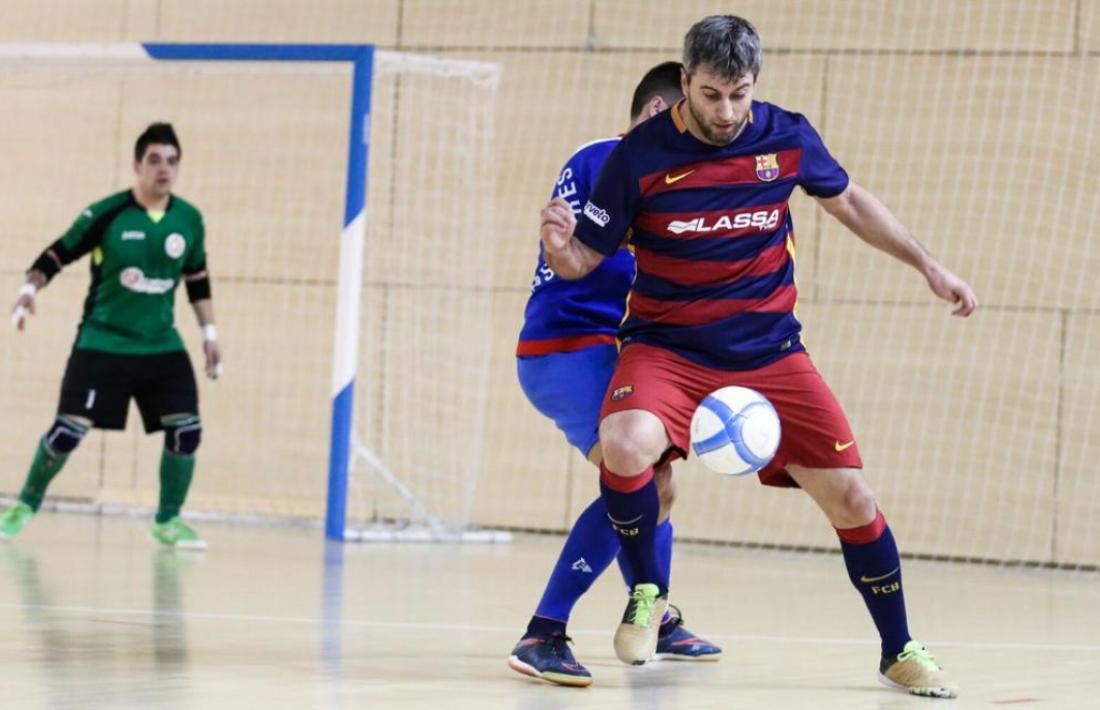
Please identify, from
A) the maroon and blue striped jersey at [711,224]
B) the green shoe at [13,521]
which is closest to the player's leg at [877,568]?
the maroon and blue striped jersey at [711,224]

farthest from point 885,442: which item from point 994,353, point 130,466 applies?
point 130,466

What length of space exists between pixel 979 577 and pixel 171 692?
5.64 m

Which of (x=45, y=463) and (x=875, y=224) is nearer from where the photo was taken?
(x=875, y=224)

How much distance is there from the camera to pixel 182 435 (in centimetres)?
912

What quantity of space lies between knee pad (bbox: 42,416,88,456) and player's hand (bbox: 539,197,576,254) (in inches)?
191

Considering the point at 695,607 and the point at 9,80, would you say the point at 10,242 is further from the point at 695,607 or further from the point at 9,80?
the point at 695,607

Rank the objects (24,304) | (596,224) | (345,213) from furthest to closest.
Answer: (345,213) < (24,304) < (596,224)

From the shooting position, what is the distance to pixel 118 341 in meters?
9.03

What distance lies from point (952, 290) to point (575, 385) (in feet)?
3.75

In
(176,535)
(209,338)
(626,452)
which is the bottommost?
(176,535)

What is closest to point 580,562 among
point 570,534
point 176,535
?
point 570,534

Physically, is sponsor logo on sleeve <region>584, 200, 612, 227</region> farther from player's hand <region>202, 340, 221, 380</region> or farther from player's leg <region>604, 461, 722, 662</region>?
player's hand <region>202, 340, 221, 380</region>

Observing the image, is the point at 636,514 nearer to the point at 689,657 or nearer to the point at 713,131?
the point at 689,657

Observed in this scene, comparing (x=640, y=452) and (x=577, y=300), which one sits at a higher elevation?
(x=577, y=300)
